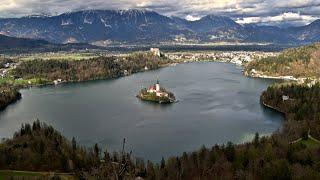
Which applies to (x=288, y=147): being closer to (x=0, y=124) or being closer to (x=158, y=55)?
(x=0, y=124)

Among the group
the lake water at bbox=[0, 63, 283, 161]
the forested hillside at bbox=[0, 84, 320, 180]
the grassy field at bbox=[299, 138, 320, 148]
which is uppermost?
the forested hillside at bbox=[0, 84, 320, 180]

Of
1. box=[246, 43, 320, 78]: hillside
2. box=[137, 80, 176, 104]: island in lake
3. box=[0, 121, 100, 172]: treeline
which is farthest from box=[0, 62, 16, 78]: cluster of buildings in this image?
box=[0, 121, 100, 172]: treeline

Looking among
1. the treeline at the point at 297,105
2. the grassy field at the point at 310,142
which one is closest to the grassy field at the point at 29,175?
the grassy field at the point at 310,142

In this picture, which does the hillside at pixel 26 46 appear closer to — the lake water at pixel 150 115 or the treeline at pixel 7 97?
the lake water at pixel 150 115

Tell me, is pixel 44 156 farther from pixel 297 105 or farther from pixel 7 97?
pixel 7 97

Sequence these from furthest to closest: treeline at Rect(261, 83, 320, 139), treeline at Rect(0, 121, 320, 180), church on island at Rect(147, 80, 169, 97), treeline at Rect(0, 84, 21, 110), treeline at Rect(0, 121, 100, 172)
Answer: church on island at Rect(147, 80, 169, 97) → treeline at Rect(0, 84, 21, 110) → treeline at Rect(261, 83, 320, 139) → treeline at Rect(0, 121, 100, 172) → treeline at Rect(0, 121, 320, 180)

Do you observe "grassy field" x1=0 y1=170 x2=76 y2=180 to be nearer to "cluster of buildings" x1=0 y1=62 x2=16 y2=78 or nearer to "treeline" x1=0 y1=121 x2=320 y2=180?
"treeline" x1=0 y1=121 x2=320 y2=180

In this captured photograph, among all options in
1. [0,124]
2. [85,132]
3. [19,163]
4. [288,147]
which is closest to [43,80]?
[0,124]
